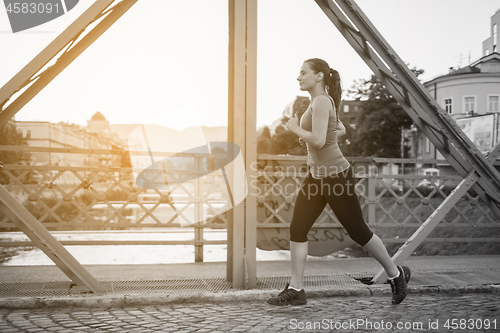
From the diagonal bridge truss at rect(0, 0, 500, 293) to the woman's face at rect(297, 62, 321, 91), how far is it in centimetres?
70

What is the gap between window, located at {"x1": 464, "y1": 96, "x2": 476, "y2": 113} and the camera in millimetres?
41037

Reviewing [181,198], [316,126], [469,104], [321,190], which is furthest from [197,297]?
[469,104]

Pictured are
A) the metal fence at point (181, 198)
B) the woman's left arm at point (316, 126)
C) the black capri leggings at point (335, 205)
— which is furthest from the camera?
the metal fence at point (181, 198)

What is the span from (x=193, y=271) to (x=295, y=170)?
7.62 ft

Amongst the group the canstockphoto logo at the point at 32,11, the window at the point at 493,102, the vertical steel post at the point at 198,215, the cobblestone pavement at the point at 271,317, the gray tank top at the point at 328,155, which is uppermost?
the window at the point at 493,102

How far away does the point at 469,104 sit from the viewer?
4150cm

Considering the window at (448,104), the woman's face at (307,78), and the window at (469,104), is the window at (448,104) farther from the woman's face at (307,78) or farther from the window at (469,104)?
the woman's face at (307,78)

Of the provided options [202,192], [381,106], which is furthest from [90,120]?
[202,192]

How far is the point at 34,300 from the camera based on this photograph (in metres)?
4.36

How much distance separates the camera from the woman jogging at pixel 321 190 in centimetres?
439

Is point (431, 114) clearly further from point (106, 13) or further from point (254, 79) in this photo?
point (106, 13)

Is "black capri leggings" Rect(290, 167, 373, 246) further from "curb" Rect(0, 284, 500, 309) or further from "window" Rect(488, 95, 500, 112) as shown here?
"window" Rect(488, 95, 500, 112)

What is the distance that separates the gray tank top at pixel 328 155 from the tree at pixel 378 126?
46.3m

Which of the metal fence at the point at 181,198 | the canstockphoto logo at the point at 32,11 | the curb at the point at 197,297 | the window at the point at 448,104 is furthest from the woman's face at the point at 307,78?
the window at the point at 448,104
